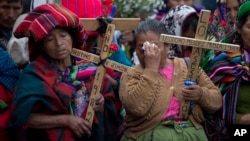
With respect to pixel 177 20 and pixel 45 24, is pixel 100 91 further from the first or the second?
pixel 177 20

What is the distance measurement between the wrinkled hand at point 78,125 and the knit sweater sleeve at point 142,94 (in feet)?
0.96

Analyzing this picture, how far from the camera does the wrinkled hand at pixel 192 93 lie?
15.5ft

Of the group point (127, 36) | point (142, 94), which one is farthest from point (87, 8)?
point (127, 36)

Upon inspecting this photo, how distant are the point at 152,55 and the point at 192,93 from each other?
363mm

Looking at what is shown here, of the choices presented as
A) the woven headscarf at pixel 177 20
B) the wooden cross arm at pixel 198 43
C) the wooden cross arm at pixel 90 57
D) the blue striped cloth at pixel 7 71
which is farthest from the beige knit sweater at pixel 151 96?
the woven headscarf at pixel 177 20

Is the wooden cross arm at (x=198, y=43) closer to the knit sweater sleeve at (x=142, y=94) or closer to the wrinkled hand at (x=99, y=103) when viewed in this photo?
the knit sweater sleeve at (x=142, y=94)

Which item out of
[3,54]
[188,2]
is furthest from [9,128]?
[188,2]

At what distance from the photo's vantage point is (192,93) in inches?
186

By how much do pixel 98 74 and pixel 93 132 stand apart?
0.41 meters

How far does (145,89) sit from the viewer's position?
4.64m

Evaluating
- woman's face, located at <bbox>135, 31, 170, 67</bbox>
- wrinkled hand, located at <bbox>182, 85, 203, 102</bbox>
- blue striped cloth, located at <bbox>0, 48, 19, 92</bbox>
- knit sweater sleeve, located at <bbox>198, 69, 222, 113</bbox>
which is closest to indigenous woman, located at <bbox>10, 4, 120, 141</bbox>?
blue striped cloth, located at <bbox>0, 48, 19, 92</bbox>

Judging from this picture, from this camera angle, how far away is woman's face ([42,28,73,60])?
15.6 feet

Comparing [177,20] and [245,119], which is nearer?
[245,119]

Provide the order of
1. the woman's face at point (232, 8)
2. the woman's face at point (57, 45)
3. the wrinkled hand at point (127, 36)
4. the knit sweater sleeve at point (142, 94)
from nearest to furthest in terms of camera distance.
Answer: the knit sweater sleeve at point (142, 94) < the woman's face at point (57, 45) < the woman's face at point (232, 8) < the wrinkled hand at point (127, 36)
